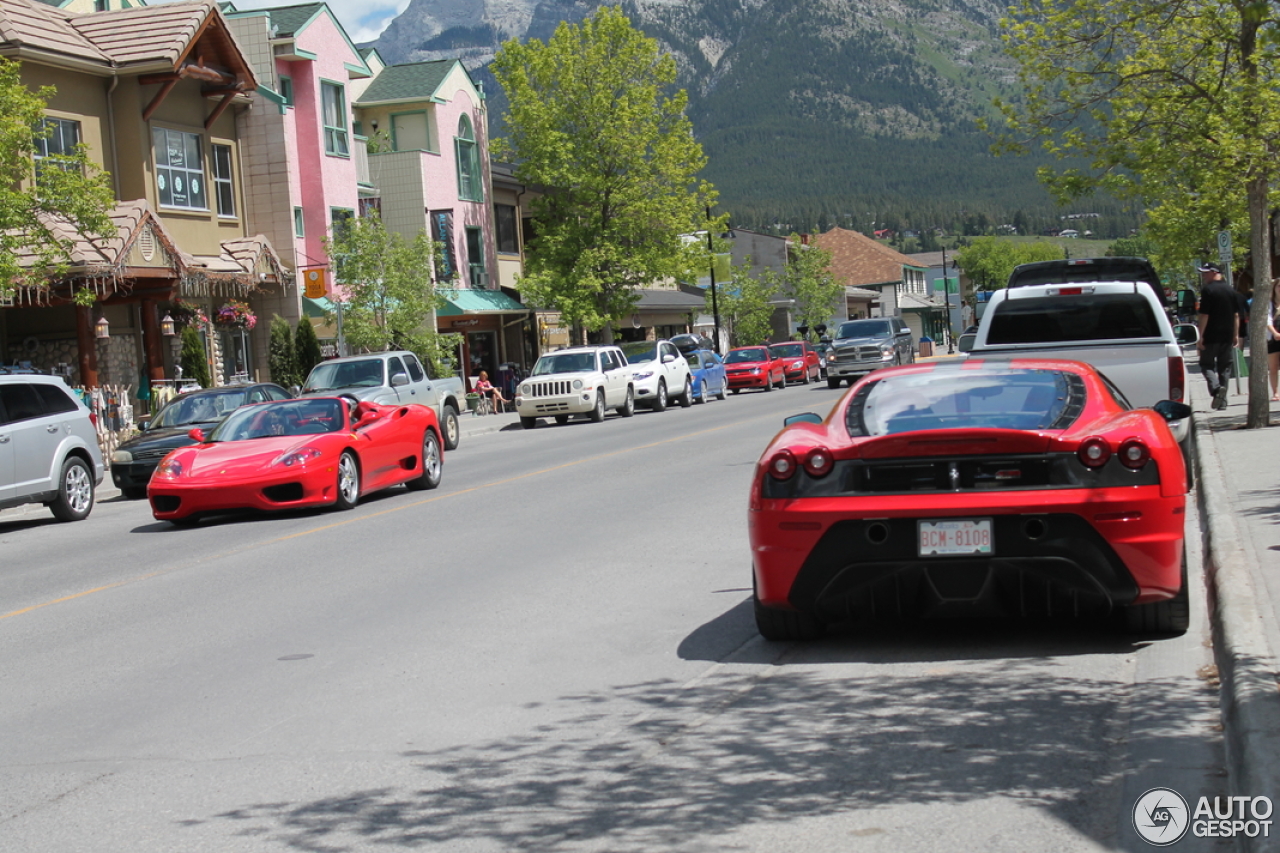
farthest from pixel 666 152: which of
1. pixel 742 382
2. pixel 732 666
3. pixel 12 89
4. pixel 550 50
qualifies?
pixel 732 666

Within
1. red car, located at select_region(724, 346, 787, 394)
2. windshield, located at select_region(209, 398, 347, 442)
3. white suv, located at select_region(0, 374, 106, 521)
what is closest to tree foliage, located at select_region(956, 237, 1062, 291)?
red car, located at select_region(724, 346, 787, 394)

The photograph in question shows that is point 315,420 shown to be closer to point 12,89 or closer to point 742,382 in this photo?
point 12,89

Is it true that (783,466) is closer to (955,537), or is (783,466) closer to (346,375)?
(955,537)

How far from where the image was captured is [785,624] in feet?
25.1

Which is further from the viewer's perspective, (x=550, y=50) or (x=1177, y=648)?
(x=550, y=50)

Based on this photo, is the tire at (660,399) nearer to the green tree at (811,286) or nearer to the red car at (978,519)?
the red car at (978,519)

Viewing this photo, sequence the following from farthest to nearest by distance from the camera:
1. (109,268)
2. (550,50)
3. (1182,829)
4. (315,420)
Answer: (550,50) → (109,268) → (315,420) → (1182,829)

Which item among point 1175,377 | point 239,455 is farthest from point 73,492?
point 1175,377

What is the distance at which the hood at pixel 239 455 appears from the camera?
15.2 metres

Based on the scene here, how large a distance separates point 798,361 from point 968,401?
162 feet

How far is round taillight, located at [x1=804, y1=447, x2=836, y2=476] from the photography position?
7.24 meters

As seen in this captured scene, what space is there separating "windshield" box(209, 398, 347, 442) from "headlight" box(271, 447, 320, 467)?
1.98ft

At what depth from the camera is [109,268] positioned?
27.6m

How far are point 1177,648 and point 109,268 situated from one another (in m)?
24.2
